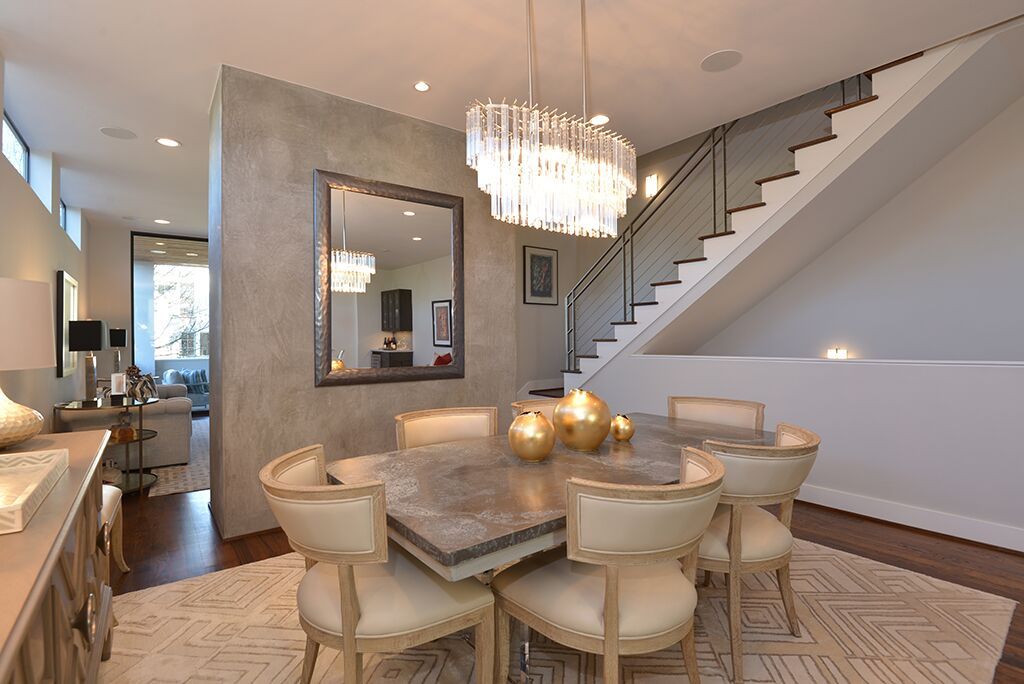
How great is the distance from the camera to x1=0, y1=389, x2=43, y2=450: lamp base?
5.76 feet

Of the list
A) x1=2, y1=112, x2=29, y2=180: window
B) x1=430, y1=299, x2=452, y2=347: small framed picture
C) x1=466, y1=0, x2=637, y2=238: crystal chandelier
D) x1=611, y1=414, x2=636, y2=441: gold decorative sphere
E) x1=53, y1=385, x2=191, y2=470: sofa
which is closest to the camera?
x1=466, y1=0, x2=637, y2=238: crystal chandelier

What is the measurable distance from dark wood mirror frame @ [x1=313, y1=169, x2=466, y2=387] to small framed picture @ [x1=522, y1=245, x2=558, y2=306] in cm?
304

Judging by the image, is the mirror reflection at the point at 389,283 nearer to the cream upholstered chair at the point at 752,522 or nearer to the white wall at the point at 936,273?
the white wall at the point at 936,273

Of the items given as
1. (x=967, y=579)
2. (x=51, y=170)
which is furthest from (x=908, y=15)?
(x=51, y=170)

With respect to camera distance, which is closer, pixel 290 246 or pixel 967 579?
pixel 967 579

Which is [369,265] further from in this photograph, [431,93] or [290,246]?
[431,93]

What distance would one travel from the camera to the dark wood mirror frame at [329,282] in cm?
333

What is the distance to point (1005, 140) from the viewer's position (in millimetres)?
3889

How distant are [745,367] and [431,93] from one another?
3135 mm

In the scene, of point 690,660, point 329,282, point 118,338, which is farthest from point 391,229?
point 118,338

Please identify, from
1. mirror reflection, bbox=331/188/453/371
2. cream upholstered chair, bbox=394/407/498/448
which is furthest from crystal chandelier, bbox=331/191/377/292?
cream upholstered chair, bbox=394/407/498/448

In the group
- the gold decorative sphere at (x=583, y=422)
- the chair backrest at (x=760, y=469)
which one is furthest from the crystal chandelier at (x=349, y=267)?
the chair backrest at (x=760, y=469)

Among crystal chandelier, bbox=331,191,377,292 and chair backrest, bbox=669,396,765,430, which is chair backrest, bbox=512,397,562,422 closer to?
chair backrest, bbox=669,396,765,430

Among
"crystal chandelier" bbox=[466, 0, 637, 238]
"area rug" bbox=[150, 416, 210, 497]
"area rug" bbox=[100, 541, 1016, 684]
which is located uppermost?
"crystal chandelier" bbox=[466, 0, 637, 238]
